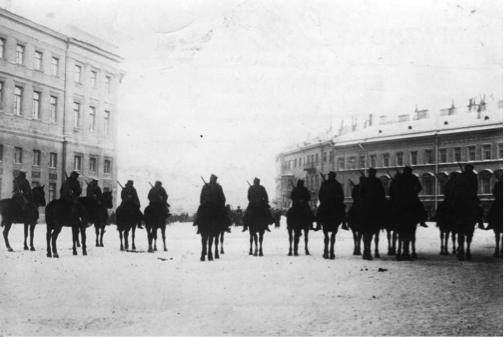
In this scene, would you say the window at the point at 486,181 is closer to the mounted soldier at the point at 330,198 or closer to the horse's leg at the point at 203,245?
the mounted soldier at the point at 330,198

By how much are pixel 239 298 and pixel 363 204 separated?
4231 mm

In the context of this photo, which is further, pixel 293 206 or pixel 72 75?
pixel 293 206

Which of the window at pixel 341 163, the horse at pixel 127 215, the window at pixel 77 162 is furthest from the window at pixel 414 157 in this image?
the window at pixel 77 162

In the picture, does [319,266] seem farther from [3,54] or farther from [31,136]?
[3,54]

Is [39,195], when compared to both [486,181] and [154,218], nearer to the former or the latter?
[154,218]

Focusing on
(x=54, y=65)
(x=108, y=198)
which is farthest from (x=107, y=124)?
(x=108, y=198)

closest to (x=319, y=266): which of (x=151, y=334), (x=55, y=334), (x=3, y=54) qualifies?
(x=151, y=334)

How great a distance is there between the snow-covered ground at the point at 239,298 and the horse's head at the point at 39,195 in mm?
808

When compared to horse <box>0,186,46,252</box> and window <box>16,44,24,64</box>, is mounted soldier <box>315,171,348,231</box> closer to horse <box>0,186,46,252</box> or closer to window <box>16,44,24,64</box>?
horse <box>0,186,46,252</box>

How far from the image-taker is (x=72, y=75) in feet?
23.3

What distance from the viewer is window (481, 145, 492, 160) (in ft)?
28.1

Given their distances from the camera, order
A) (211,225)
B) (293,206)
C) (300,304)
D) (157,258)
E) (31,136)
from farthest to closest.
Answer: (293,206), (211,225), (157,258), (31,136), (300,304)

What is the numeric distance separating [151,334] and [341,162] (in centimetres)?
480

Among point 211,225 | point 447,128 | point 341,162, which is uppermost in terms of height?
point 447,128
